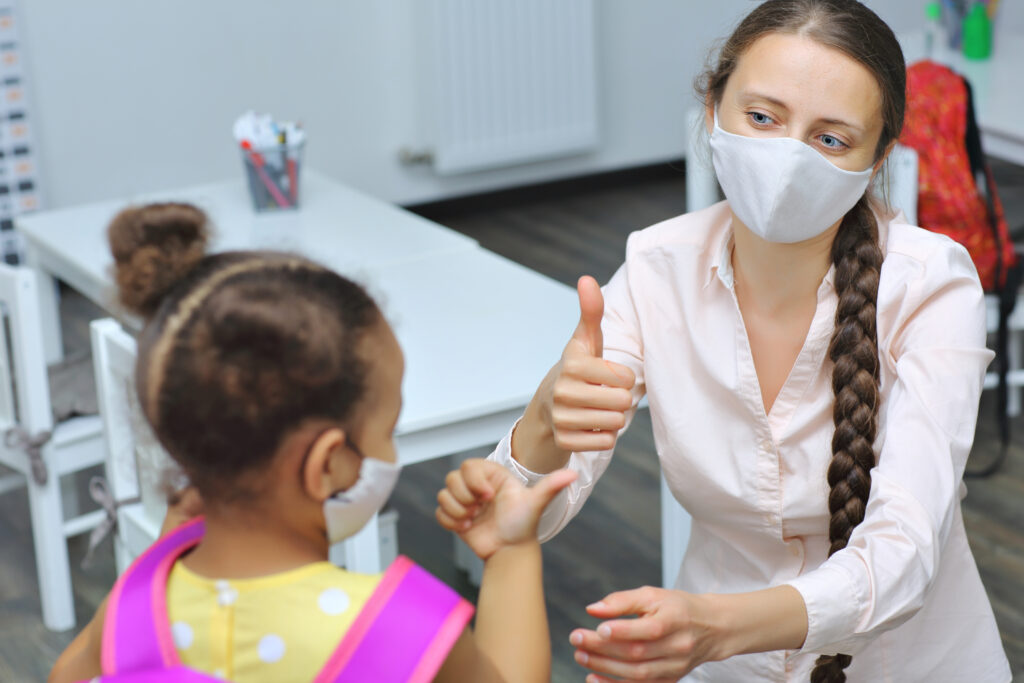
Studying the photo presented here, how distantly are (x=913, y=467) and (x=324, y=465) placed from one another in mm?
518

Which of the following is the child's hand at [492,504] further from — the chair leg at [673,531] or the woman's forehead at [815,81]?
the chair leg at [673,531]

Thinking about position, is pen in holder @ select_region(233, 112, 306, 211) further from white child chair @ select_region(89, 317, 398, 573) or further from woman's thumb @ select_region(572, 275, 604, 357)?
woman's thumb @ select_region(572, 275, 604, 357)

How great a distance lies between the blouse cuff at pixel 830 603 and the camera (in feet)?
3.22

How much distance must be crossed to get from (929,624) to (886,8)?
14.0 feet

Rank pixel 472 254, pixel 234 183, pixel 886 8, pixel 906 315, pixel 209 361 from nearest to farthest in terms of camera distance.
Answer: pixel 209 361 < pixel 906 315 < pixel 472 254 < pixel 234 183 < pixel 886 8

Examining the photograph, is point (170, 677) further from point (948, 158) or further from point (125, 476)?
point (948, 158)

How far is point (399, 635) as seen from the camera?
0.81 metres

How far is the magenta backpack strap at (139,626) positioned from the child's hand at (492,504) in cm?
22

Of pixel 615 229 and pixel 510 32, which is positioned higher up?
pixel 510 32

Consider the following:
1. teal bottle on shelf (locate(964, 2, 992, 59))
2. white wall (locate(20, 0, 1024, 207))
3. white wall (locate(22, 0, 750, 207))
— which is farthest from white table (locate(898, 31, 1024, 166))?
white wall (locate(20, 0, 1024, 207))

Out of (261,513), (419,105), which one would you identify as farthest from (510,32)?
(261,513)

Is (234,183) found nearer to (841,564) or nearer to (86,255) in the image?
(86,255)

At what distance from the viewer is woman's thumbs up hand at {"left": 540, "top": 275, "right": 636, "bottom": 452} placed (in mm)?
1052

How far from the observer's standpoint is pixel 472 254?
8.07 feet
